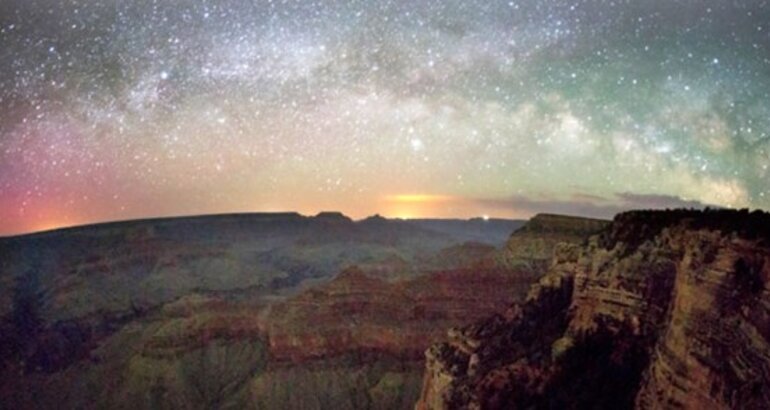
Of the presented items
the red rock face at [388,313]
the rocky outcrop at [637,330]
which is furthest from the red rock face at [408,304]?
the rocky outcrop at [637,330]

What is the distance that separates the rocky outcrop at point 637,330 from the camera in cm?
1734

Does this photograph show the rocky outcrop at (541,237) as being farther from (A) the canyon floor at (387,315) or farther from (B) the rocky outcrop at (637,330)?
(B) the rocky outcrop at (637,330)

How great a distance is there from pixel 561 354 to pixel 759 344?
10804 mm

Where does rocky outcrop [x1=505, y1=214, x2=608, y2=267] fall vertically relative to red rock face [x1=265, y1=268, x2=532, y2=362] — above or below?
above

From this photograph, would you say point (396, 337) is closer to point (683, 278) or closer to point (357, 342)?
point (357, 342)

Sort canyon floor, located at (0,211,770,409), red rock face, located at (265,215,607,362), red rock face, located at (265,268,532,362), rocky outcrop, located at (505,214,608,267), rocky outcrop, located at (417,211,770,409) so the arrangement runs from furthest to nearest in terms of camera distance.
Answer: red rock face, located at (265,268,532,362) < red rock face, located at (265,215,607,362) < rocky outcrop, located at (505,214,608,267) < canyon floor, located at (0,211,770,409) < rocky outcrop, located at (417,211,770,409)

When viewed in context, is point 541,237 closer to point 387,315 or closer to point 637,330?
point 387,315

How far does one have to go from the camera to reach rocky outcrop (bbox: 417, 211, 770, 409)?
56.9ft

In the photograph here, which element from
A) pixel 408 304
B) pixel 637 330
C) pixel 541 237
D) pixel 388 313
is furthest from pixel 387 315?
pixel 637 330

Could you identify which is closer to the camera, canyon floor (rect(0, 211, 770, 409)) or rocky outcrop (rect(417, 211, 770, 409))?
rocky outcrop (rect(417, 211, 770, 409))

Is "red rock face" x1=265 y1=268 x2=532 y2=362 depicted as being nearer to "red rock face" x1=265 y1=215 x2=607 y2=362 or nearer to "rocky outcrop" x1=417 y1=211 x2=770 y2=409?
"red rock face" x1=265 y1=215 x2=607 y2=362

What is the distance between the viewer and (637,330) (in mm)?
24062

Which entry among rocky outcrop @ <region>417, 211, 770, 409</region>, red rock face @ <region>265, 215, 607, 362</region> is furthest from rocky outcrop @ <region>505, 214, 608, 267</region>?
rocky outcrop @ <region>417, 211, 770, 409</region>

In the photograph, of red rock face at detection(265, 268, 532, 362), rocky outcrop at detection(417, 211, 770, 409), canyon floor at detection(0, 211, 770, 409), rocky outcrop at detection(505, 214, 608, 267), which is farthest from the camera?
red rock face at detection(265, 268, 532, 362)
